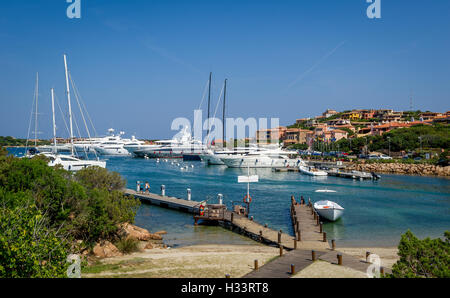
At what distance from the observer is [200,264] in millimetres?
12508

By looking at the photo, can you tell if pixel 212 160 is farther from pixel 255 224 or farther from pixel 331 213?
pixel 255 224

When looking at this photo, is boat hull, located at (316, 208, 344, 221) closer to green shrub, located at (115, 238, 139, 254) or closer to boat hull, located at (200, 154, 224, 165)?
green shrub, located at (115, 238, 139, 254)

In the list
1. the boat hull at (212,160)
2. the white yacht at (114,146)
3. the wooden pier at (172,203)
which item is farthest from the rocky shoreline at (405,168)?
the white yacht at (114,146)

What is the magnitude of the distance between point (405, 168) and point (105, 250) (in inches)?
2246

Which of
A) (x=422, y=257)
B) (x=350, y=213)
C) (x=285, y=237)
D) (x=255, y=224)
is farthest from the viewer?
(x=350, y=213)

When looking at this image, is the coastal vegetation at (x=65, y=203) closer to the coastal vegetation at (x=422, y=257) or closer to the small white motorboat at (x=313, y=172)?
the coastal vegetation at (x=422, y=257)

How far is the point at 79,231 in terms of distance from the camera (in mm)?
13891

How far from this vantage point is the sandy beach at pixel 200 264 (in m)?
11.1

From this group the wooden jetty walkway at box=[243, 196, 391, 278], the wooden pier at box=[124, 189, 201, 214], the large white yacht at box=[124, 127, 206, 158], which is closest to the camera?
the wooden jetty walkway at box=[243, 196, 391, 278]

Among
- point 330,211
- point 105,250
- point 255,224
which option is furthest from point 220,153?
point 105,250

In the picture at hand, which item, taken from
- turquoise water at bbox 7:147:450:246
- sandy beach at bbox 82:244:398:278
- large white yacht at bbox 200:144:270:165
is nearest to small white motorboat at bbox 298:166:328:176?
turquoise water at bbox 7:147:450:246

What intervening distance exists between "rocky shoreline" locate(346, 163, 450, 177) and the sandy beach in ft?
151

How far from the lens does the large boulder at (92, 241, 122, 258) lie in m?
13.7
